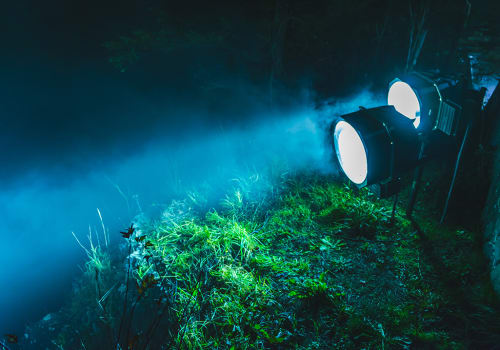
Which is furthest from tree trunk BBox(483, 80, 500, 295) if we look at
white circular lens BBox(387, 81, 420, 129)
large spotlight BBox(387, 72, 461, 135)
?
white circular lens BBox(387, 81, 420, 129)

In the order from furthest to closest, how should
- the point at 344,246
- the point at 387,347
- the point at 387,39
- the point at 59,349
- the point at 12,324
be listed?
the point at 387,39 < the point at 12,324 < the point at 344,246 < the point at 59,349 < the point at 387,347

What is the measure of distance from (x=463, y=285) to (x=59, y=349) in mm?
5100

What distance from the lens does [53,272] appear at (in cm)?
527

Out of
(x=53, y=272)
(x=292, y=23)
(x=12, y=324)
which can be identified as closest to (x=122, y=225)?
(x=53, y=272)

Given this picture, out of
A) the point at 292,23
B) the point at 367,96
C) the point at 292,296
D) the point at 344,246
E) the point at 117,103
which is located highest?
the point at 292,23

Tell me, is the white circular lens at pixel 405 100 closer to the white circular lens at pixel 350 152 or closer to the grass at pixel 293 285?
the white circular lens at pixel 350 152

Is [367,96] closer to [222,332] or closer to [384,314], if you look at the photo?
[384,314]

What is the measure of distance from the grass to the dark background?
1753 millimetres

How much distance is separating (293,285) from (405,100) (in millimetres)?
2436

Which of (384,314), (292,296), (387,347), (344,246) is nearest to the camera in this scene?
(387,347)

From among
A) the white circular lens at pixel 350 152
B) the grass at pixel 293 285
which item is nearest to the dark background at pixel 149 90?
the grass at pixel 293 285

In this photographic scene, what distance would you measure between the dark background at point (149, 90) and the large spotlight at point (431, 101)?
3.08 m

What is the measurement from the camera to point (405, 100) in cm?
229

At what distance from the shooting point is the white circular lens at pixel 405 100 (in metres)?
2.15
